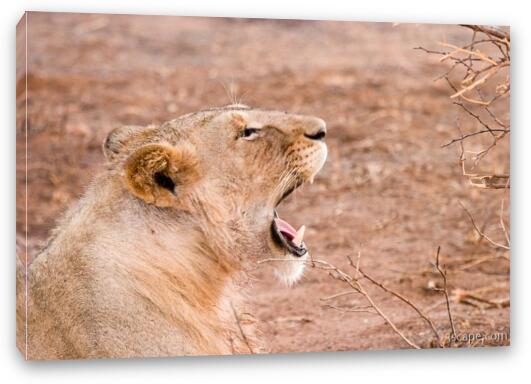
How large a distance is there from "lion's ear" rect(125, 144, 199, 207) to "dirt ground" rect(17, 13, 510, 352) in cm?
90

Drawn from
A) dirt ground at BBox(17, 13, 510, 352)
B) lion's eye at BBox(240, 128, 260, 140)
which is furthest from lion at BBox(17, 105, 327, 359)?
dirt ground at BBox(17, 13, 510, 352)

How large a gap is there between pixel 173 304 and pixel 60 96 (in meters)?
2.00

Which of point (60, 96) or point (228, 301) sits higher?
point (60, 96)

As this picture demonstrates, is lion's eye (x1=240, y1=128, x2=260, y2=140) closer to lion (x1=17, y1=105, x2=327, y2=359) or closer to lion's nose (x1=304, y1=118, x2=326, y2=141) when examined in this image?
lion (x1=17, y1=105, x2=327, y2=359)

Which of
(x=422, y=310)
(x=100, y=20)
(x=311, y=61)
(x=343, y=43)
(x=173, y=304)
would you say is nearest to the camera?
(x=173, y=304)

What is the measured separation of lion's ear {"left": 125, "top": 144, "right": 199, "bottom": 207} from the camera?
15.7ft

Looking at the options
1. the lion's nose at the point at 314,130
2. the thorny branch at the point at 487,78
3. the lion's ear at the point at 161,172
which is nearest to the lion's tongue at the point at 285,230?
the lion's nose at the point at 314,130

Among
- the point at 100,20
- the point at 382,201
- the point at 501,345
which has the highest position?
the point at 100,20

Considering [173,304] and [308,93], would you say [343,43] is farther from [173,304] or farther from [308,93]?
[173,304]

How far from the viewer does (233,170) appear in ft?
17.0

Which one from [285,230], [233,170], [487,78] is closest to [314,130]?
[233,170]

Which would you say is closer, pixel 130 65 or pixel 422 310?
pixel 422 310

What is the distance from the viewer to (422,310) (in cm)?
642

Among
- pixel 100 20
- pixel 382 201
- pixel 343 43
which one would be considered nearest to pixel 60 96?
pixel 100 20
